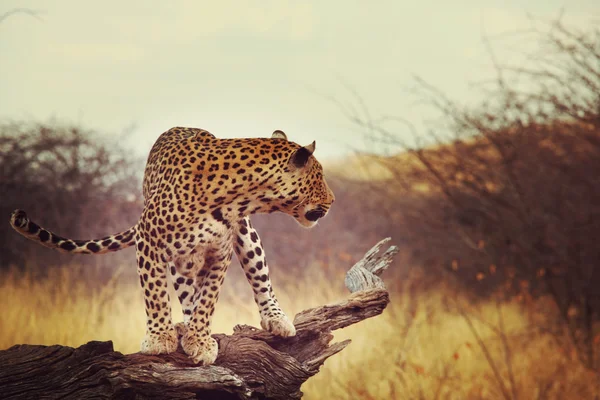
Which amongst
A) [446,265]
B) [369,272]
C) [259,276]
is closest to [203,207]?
[259,276]

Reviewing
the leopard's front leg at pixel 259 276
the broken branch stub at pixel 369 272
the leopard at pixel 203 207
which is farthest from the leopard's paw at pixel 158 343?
the broken branch stub at pixel 369 272

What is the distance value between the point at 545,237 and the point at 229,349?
15.9 ft

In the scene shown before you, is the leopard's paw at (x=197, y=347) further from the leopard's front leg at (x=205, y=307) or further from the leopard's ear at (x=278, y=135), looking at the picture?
the leopard's ear at (x=278, y=135)

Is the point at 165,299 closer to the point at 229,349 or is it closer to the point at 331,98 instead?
the point at 229,349

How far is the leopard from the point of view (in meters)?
3.60

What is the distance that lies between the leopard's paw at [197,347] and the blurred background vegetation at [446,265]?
2381 mm

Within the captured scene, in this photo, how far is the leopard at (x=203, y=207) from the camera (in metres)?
3.60

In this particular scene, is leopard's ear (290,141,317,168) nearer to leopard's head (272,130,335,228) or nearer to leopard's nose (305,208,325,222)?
leopard's head (272,130,335,228)

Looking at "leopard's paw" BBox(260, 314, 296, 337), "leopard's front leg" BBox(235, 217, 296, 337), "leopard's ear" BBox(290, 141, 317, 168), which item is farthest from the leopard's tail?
"leopard's ear" BBox(290, 141, 317, 168)

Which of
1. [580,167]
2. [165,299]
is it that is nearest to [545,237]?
[580,167]

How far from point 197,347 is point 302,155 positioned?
1.20m

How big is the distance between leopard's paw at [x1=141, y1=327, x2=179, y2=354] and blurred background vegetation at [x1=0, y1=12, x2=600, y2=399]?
2583 millimetres

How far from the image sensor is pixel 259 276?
13.5ft

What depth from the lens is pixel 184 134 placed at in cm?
398
